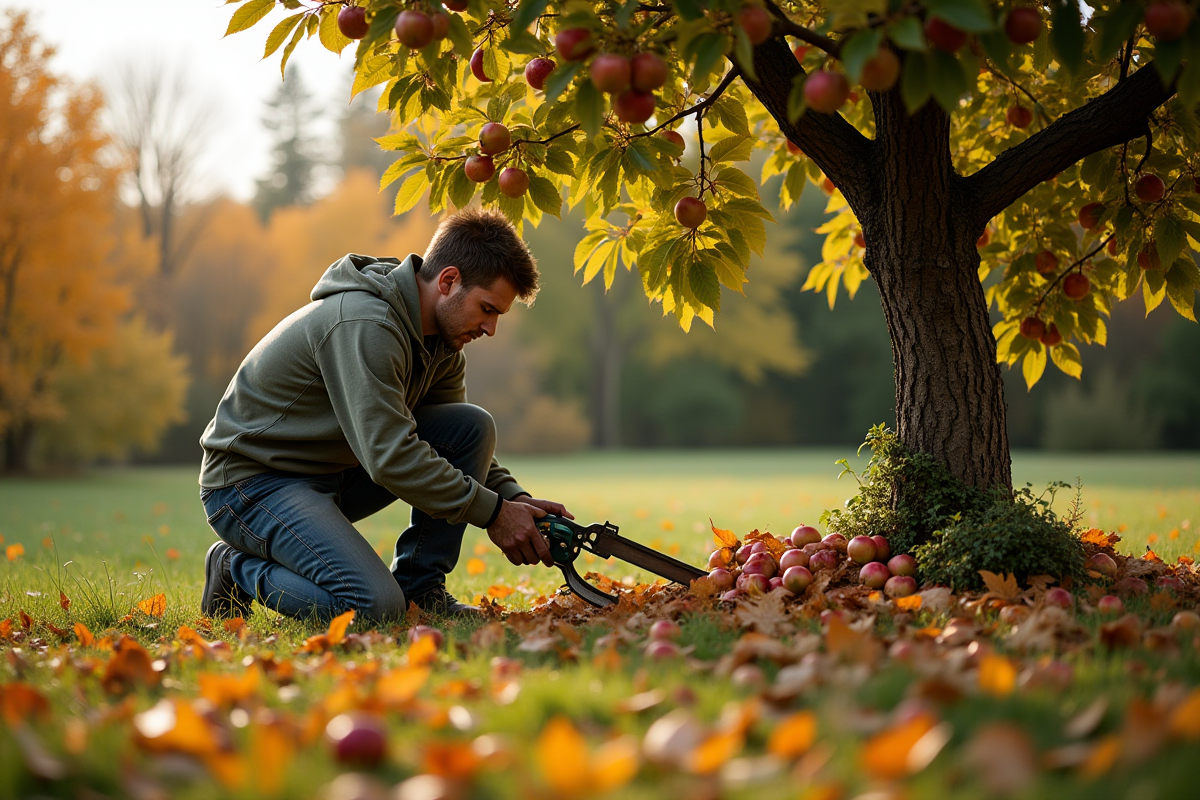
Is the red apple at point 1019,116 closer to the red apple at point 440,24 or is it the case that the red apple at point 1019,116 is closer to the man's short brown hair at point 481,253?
the man's short brown hair at point 481,253

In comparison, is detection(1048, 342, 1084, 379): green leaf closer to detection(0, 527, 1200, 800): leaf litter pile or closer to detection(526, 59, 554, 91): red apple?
detection(0, 527, 1200, 800): leaf litter pile

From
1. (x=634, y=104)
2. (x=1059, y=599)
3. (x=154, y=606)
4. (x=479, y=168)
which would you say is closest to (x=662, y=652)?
(x=1059, y=599)

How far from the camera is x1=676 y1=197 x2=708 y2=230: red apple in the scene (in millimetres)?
2906

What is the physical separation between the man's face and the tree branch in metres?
1.64

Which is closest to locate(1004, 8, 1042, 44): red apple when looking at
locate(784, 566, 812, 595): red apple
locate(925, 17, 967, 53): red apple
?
locate(925, 17, 967, 53): red apple

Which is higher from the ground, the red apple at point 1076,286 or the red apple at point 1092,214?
the red apple at point 1092,214

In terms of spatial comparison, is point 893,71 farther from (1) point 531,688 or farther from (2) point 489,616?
(2) point 489,616

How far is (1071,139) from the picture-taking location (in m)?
2.84

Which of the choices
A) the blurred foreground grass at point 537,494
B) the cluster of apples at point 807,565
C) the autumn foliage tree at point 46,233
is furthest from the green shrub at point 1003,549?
the autumn foliage tree at point 46,233

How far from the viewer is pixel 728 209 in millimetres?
3074

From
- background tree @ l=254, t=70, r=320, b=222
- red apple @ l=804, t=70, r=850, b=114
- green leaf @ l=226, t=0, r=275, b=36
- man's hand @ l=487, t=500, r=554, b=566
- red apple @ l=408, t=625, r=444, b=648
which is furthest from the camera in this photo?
background tree @ l=254, t=70, r=320, b=222

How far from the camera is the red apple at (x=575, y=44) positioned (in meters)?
2.01

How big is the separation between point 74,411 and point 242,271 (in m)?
11.0

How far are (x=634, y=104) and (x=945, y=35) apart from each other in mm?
692
